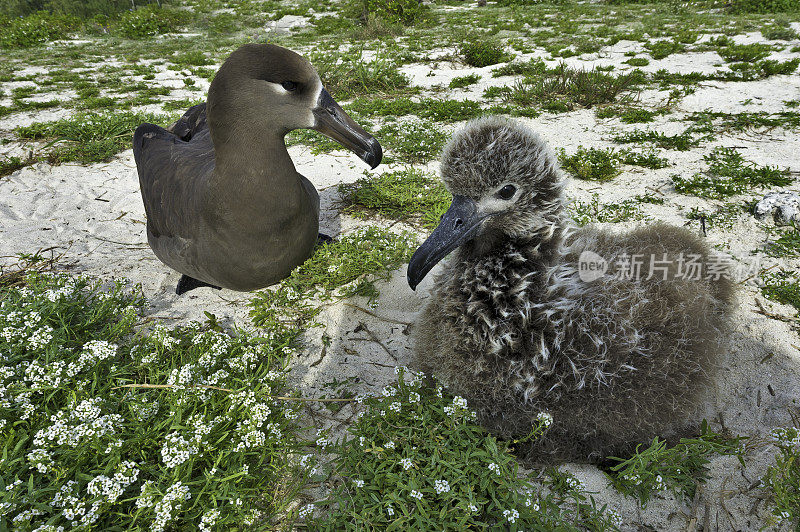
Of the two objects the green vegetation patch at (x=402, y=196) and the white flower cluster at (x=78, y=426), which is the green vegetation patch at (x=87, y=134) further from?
the white flower cluster at (x=78, y=426)

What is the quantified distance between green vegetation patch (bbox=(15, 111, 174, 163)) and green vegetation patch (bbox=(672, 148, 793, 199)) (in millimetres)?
7720

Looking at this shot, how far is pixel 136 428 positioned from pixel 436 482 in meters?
1.50

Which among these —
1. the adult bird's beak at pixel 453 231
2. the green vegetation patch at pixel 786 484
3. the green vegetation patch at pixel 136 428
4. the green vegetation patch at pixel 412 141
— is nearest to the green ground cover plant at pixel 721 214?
the green vegetation patch at pixel 786 484

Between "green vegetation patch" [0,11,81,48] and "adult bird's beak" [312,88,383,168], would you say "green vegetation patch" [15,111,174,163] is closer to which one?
"adult bird's beak" [312,88,383,168]

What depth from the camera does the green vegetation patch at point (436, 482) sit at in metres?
1.87

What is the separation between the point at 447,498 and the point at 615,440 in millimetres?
1007

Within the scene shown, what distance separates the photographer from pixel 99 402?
7.26 ft

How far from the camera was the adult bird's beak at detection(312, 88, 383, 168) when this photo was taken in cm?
314

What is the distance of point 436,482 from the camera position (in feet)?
A: 6.32

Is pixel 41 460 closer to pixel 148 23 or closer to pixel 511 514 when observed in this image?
pixel 511 514

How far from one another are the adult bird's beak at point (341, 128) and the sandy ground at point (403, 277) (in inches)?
47.5

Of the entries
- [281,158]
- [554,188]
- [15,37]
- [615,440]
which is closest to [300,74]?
[281,158]

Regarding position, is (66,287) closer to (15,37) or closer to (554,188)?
(554,188)

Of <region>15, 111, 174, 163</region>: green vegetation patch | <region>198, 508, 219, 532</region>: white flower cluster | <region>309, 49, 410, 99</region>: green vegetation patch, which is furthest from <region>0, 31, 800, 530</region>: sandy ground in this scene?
<region>309, 49, 410, 99</region>: green vegetation patch
